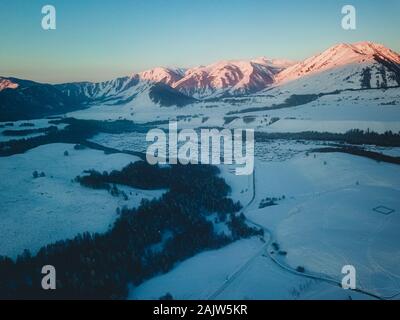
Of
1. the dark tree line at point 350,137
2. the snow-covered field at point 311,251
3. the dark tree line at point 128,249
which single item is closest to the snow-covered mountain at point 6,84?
the dark tree line at point 350,137

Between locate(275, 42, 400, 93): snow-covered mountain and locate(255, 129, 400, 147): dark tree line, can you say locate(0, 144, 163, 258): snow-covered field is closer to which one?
locate(255, 129, 400, 147): dark tree line

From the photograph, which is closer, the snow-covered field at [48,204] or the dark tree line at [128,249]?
the dark tree line at [128,249]

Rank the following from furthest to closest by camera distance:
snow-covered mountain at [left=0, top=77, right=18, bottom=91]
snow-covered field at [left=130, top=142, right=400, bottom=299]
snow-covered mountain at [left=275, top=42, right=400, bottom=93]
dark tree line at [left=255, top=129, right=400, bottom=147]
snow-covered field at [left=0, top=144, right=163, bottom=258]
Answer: snow-covered mountain at [left=0, top=77, right=18, bottom=91] → snow-covered mountain at [left=275, top=42, right=400, bottom=93] → dark tree line at [left=255, top=129, right=400, bottom=147] → snow-covered field at [left=0, top=144, right=163, bottom=258] → snow-covered field at [left=130, top=142, right=400, bottom=299]

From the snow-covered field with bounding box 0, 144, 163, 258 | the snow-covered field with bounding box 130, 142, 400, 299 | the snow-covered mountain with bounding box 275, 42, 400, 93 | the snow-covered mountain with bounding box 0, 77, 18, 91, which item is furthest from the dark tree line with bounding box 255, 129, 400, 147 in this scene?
the snow-covered mountain with bounding box 0, 77, 18, 91

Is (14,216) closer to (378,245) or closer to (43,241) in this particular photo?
(43,241)

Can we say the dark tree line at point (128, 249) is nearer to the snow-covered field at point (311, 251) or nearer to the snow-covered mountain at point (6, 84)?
the snow-covered field at point (311, 251)
